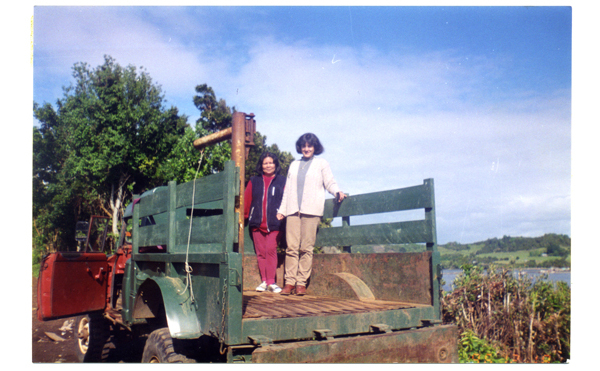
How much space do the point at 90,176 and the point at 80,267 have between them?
14.4 meters

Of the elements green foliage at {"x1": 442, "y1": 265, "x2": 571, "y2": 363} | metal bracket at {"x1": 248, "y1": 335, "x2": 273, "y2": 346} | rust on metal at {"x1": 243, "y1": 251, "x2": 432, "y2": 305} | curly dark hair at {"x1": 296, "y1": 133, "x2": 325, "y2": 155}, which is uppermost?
curly dark hair at {"x1": 296, "y1": 133, "x2": 325, "y2": 155}

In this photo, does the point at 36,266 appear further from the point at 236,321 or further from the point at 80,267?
the point at 236,321

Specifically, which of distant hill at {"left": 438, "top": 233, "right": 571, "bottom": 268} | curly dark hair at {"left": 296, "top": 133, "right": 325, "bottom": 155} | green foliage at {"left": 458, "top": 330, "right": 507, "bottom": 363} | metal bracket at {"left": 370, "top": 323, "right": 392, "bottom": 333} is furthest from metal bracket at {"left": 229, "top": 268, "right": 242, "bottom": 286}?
distant hill at {"left": 438, "top": 233, "right": 571, "bottom": 268}

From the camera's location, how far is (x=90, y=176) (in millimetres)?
18766

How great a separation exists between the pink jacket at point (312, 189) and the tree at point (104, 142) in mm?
14913

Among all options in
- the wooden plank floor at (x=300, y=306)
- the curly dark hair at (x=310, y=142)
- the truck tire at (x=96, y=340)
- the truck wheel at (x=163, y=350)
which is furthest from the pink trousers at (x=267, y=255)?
the truck tire at (x=96, y=340)

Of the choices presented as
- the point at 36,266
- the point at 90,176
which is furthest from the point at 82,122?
the point at 36,266

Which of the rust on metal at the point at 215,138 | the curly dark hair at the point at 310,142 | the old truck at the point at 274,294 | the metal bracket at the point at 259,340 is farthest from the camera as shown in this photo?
the curly dark hair at the point at 310,142

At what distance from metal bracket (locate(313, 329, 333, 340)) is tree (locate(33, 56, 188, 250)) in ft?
54.2

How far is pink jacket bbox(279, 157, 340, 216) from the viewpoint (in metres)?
4.55

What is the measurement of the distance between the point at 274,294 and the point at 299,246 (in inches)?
21.4

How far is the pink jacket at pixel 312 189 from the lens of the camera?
14.9 feet

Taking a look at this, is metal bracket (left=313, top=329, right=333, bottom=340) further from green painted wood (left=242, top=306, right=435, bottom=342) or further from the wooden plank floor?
the wooden plank floor

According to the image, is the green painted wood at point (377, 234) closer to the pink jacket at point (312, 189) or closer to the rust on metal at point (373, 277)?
the rust on metal at point (373, 277)
